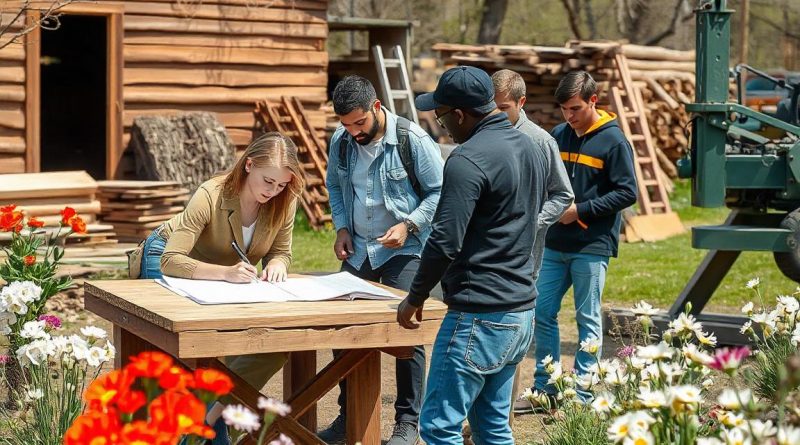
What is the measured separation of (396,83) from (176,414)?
15950mm

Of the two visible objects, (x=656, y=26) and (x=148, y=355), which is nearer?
(x=148, y=355)

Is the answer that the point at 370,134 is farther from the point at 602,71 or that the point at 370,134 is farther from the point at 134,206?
the point at 602,71

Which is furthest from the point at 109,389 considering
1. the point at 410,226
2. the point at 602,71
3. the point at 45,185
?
the point at 602,71

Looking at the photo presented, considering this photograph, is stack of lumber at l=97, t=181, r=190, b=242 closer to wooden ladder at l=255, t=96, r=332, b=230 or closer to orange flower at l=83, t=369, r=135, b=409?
wooden ladder at l=255, t=96, r=332, b=230

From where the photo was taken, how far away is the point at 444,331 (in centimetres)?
425

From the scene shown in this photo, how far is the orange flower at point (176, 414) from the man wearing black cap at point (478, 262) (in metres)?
1.49

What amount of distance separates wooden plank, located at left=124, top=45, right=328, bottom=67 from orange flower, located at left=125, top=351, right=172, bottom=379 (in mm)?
11747

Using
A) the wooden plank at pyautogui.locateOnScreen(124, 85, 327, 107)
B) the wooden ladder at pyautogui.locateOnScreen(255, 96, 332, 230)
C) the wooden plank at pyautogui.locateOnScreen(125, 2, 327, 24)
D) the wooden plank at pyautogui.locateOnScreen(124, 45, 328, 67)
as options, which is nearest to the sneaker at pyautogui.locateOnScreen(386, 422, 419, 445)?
the wooden ladder at pyautogui.locateOnScreen(255, 96, 332, 230)

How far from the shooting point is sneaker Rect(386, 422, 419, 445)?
566 centimetres

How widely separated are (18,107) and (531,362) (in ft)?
25.0

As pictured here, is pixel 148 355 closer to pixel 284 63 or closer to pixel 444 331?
pixel 444 331

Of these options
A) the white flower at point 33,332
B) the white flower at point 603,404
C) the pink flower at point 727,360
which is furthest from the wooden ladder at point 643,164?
the pink flower at point 727,360

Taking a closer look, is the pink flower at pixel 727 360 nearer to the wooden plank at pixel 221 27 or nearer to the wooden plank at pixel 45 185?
the wooden plank at pixel 45 185

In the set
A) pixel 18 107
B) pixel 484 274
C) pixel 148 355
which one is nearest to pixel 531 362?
pixel 484 274
